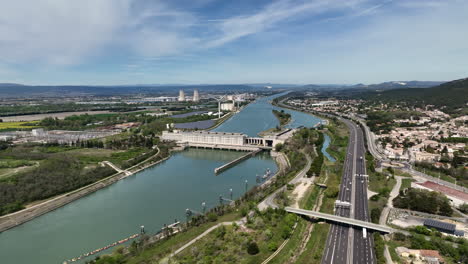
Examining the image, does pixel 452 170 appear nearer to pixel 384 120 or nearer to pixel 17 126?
pixel 384 120

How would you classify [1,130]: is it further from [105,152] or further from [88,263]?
[88,263]

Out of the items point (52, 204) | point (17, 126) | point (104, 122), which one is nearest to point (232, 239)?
point (52, 204)

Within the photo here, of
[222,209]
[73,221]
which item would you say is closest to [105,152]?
[73,221]

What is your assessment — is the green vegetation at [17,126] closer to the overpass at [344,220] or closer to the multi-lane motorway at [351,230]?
the overpass at [344,220]

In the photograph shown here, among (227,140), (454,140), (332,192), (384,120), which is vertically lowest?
(332,192)

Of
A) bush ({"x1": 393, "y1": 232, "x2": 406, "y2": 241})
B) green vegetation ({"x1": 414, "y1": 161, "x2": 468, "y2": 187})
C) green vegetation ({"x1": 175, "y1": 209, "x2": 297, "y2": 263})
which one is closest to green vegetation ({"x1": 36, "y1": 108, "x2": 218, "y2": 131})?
green vegetation ({"x1": 175, "y1": 209, "x2": 297, "y2": 263})

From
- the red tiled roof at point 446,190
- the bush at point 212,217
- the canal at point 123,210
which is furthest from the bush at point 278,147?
the bush at point 212,217

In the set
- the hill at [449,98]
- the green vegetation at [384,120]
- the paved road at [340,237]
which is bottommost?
the paved road at [340,237]
